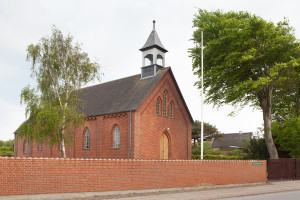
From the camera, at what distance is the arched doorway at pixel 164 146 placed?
88.5 feet

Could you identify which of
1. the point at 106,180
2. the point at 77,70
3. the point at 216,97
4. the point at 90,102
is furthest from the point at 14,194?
the point at 216,97

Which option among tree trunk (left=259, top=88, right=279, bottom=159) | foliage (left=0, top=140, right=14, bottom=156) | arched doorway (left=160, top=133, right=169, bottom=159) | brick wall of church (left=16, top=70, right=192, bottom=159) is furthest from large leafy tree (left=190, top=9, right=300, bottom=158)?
foliage (left=0, top=140, right=14, bottom=156)

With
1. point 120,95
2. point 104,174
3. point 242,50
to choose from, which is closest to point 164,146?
point 120,95

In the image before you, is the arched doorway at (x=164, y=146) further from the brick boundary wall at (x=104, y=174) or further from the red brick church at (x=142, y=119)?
the brick boundary wall at (x=104, y=174)

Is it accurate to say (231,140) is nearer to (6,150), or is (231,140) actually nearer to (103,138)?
(6,150)

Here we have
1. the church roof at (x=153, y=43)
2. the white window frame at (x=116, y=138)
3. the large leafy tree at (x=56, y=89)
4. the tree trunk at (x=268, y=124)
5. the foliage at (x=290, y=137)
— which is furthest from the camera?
the church roof at (x=153, y=43)

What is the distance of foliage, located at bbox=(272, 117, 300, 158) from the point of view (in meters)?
27.2

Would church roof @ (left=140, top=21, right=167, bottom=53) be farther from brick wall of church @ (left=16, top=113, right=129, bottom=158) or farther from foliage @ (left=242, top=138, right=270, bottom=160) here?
foliage @ (left=242, top=138, right=270, bottom=160)

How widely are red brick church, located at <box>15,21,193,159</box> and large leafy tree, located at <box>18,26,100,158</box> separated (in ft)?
17.6

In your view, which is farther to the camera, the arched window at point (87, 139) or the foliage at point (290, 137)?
the arched window at point (87, 139)

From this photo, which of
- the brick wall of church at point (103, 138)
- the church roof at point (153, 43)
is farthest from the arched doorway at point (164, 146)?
the church roof at point (153, 43)

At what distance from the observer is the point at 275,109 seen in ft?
118

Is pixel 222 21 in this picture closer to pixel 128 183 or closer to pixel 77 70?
pixel 77 70

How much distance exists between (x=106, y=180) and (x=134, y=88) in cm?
1553
